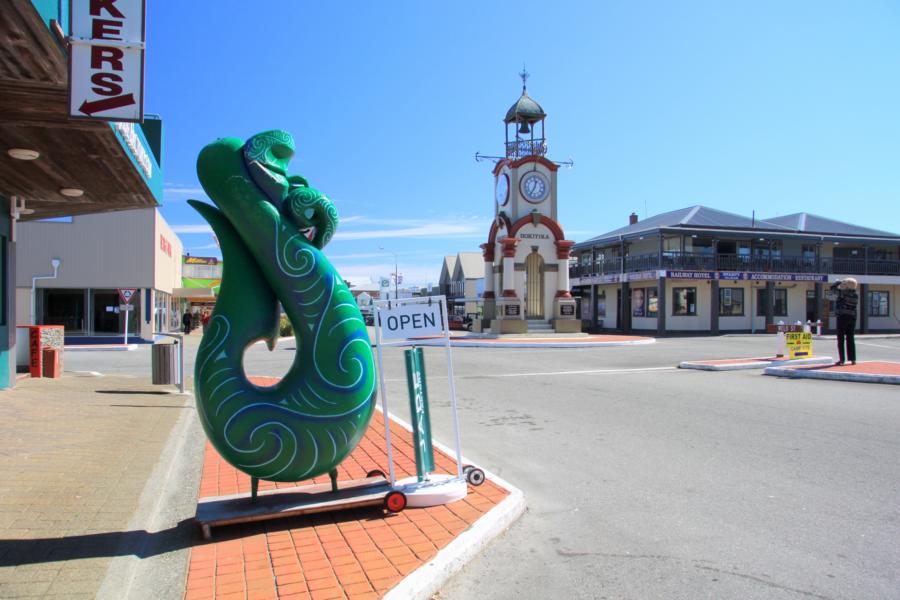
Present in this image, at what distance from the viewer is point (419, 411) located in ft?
18.4

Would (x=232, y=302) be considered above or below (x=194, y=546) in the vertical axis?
above

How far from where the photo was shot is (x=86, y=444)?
7.35m

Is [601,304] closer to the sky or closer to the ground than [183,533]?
closer to the sky

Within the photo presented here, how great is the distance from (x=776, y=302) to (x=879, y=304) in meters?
8.23

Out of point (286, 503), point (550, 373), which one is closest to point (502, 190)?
point (550, 373)

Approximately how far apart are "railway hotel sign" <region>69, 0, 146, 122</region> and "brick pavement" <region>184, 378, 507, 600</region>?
11.7 feet

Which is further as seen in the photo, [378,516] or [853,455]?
[853,455]

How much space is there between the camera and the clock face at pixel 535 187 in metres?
33.7

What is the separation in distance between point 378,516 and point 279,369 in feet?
44.2

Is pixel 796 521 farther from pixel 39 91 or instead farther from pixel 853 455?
pixel 39 91

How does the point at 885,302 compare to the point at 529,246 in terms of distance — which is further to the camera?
the point at 885,302

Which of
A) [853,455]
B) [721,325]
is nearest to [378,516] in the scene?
[853,455]

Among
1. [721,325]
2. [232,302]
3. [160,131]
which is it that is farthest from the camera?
[721,325]

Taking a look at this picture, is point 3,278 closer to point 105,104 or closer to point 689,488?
point 105,104
